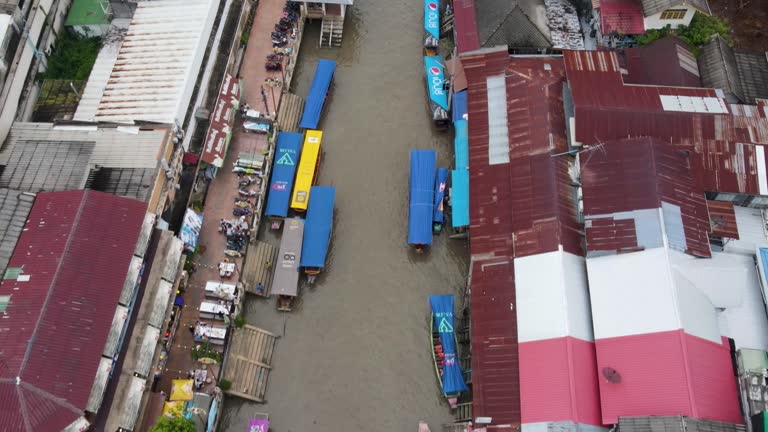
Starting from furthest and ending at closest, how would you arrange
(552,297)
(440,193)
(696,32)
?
(696,32), (440,193), (552,297)

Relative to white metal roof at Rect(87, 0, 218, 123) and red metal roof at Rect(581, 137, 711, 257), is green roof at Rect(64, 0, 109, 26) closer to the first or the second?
white metal roof at Rect(87, 0, 218, 123)

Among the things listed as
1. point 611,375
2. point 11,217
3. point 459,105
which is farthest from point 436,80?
point 11,217

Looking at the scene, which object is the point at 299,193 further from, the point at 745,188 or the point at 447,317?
the point at 745,188

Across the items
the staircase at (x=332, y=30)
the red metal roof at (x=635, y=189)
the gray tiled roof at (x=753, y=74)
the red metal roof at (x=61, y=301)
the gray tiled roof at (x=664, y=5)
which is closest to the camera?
Answer: the red metal roof at (x=61, y=301)

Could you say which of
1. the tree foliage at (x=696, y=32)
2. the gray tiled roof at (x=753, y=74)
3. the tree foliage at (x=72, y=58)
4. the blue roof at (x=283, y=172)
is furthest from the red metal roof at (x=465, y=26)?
the tree foliage at (x=72, y=58)

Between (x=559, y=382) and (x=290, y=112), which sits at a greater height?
(x=290, y=112)

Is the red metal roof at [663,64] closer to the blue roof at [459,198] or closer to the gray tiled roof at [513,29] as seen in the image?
the gray tiled roof at [513,29]

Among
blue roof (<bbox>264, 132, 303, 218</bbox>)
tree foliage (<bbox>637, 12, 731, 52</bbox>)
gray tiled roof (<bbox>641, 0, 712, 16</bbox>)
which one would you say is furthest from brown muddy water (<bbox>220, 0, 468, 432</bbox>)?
gray tiled roof (<bbox>641, 0, 712, 16</bbox>)

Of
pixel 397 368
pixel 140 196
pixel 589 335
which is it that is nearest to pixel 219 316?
pixel 140 196

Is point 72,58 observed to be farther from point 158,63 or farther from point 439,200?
point 439,200
